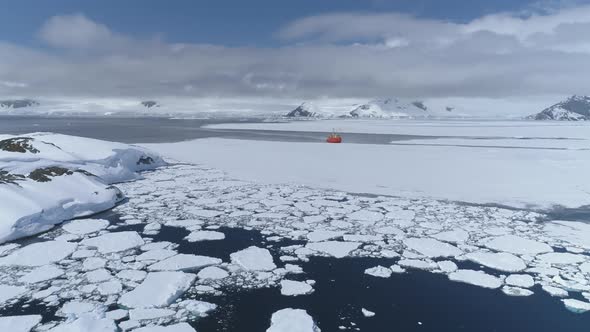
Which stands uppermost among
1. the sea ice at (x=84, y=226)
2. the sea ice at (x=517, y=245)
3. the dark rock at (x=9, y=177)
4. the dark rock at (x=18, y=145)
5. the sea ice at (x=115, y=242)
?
the dark rock at (x=18, y=145)

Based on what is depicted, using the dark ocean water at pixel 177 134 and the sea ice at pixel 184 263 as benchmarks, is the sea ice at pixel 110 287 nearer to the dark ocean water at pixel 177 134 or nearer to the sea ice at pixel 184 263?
the sea ice at pixel 184 263

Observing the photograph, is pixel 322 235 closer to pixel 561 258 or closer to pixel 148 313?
pixel 148 313

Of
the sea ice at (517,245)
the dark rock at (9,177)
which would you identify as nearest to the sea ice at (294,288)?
the sea ice at (517,245)

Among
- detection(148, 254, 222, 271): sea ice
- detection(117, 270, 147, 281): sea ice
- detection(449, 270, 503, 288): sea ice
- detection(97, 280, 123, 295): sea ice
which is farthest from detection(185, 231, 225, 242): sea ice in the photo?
detection(449, 270, 503, 288): sea ice

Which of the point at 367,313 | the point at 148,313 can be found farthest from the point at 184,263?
the point at 367,313

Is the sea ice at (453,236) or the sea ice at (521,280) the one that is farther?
the sea ice at (453,236)

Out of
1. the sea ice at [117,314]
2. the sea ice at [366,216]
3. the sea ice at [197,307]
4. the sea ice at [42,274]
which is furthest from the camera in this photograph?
the sea ice at [366,216]

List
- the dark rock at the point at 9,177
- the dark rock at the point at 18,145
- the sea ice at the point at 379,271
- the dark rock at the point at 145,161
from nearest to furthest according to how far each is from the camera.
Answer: the sea ice at the point at 379,271 → the dark rock at the point at 9,177 → the dark rock at the point at 18,145 → the dark rock at the point at 145,161

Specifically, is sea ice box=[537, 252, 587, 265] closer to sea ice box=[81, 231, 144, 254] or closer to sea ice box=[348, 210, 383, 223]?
sea ice box=[348, 210, 383, 223]
